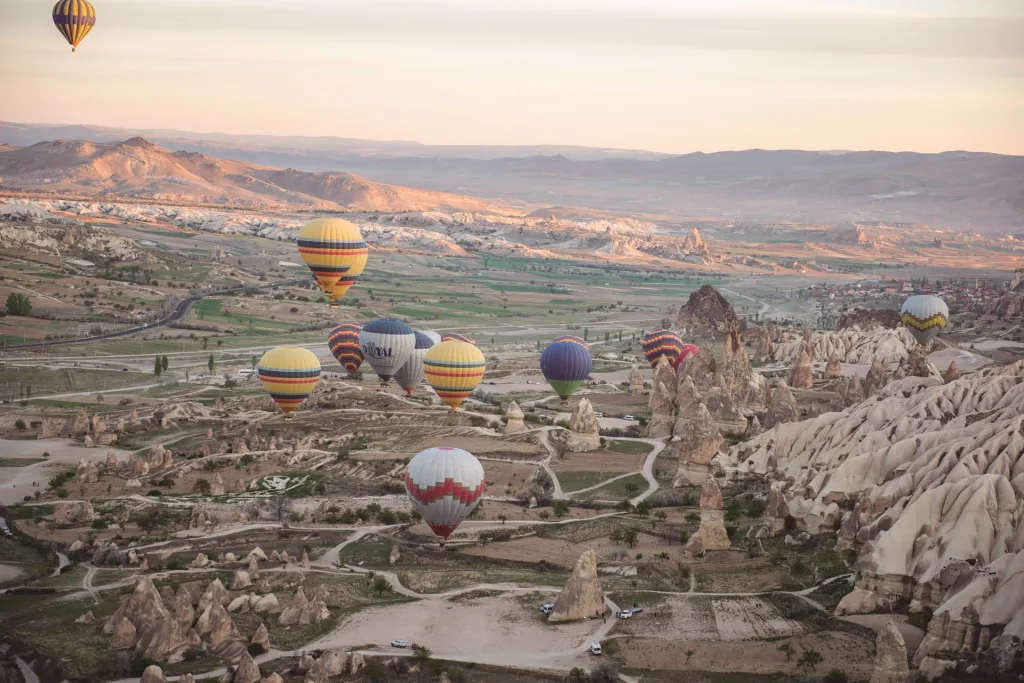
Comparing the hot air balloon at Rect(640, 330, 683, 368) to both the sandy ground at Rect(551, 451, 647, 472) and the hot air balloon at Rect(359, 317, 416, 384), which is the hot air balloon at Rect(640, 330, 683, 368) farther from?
the sandy ground at Rect(551, 451, 647, 472)

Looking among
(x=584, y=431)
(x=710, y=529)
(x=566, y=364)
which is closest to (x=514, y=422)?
(x=584, y=431)

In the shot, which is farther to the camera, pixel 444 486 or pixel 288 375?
pixel 288 375

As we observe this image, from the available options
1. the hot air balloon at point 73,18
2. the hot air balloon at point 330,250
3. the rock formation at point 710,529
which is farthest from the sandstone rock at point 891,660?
the hot air balloon at point 73,18

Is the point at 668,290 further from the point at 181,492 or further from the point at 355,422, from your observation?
the point at 181,492

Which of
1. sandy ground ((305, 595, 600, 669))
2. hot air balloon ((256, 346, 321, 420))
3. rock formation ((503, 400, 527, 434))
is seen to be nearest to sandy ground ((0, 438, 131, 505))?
hot air balloon ((256, 346, 321, 420))

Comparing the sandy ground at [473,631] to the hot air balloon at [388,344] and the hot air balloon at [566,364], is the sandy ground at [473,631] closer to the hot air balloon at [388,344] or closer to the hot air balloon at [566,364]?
the hot air balloon at [566,364]

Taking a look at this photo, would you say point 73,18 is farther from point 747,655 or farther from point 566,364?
point 747,655
